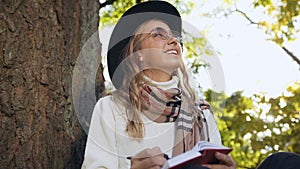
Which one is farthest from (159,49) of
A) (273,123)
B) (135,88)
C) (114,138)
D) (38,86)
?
(273,123)

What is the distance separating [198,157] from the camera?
5.42 feet

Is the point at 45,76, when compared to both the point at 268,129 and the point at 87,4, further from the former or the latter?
the point at 268,129

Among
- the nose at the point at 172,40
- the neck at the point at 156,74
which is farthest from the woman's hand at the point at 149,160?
the nose at the point at 172,40

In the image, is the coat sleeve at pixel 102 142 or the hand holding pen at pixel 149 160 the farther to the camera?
the coat sleeve at pixel 102 142

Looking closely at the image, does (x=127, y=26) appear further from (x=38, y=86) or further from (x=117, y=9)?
(x=117, y=9)

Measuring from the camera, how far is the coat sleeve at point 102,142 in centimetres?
195

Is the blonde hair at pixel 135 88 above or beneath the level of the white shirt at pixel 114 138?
above

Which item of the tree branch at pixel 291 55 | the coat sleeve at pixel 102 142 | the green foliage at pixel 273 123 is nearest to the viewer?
the coat sleeve at pixel 102 142

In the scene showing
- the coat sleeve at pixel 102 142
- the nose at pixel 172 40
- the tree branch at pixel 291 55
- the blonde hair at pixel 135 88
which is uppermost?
the tree branch at pixel 291 55

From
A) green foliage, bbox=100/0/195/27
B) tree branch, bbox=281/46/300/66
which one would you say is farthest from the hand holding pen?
tree branch, bbox=281/46/300/66

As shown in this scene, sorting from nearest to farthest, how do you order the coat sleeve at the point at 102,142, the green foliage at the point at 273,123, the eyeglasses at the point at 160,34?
the coat sleeve at the point at 102,142, the eyeglasses at the point at 160,34, the green foliage at the point at 273,123

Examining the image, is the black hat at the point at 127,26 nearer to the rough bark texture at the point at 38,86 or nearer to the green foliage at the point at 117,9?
the rough bark texture at the point at 38,86

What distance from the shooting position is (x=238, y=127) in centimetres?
466

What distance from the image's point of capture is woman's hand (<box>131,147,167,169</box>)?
1.78m
